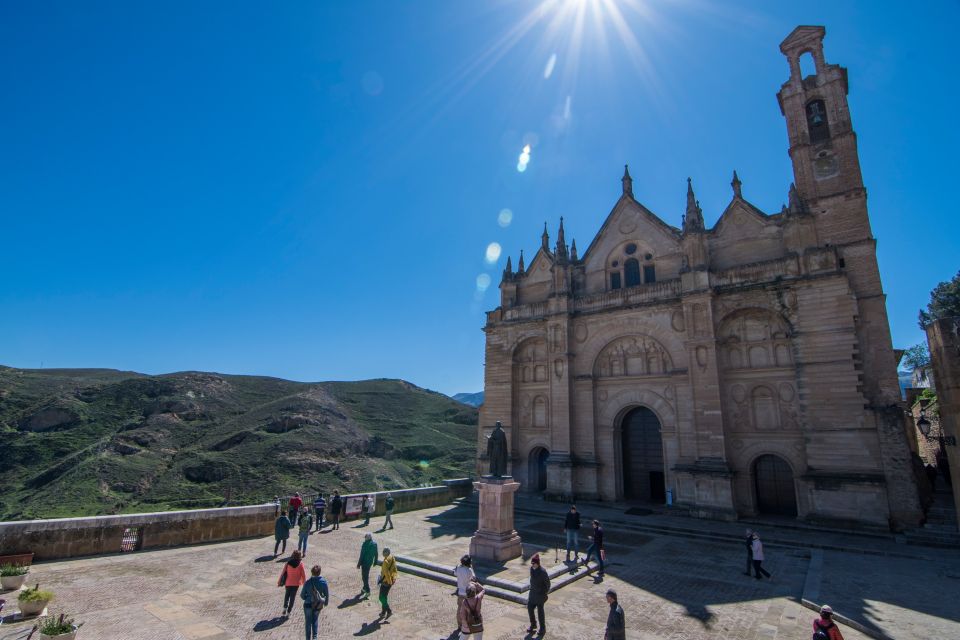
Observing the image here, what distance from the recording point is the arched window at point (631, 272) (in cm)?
2836

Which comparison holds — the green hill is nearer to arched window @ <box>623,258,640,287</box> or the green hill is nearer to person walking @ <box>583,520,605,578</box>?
arched window @ <box>623,258,640,287</box>

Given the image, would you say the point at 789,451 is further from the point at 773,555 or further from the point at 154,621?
the point at 154,621

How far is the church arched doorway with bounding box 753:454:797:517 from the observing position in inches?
854

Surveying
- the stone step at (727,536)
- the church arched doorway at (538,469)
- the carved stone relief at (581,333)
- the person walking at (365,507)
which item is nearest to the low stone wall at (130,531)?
the person walking at (365,507)

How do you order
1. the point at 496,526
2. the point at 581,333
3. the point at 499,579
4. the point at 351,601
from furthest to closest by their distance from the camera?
1. the point at 581,333
2. the point at 496,526
3. the point at 499,579
4. the point at 351,601

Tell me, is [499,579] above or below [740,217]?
below

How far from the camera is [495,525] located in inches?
552

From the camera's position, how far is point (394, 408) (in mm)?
83188

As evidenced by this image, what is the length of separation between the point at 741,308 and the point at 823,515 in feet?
31.4

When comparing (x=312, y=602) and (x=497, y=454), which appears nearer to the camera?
(x=312, y=602)

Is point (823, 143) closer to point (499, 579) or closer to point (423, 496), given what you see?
point (499, 579)

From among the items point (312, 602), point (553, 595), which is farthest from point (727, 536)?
point (312, 602)

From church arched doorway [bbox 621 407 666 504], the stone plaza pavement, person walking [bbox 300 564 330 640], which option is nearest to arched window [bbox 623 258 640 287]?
church arched doorway [bbox 621 407 666 504]

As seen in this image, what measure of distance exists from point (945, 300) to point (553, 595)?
45.4m
